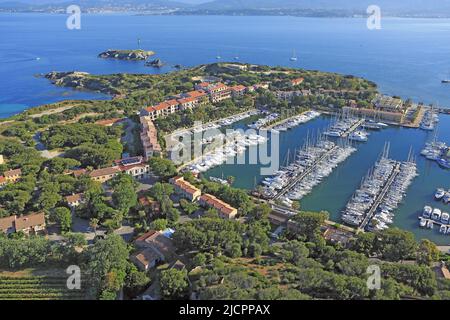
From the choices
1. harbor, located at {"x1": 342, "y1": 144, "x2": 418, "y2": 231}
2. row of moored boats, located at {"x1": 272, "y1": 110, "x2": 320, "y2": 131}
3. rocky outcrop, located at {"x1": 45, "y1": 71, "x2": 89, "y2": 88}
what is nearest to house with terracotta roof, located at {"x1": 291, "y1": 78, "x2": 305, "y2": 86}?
row of moored boats, located at {"x1": 272, "y1": 110, "x2": 320, "y2": 131}

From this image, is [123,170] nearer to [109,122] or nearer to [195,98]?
[109,122]

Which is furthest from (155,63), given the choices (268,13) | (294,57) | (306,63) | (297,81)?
(268,13)

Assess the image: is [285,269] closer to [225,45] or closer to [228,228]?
[228,228]

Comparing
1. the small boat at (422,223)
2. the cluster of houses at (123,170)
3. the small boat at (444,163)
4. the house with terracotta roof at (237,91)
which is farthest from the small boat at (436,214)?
the house with terracotta roof at (237,91)

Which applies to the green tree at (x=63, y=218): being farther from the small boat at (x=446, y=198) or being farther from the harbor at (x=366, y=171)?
the small boat at (x=446, y=198)
